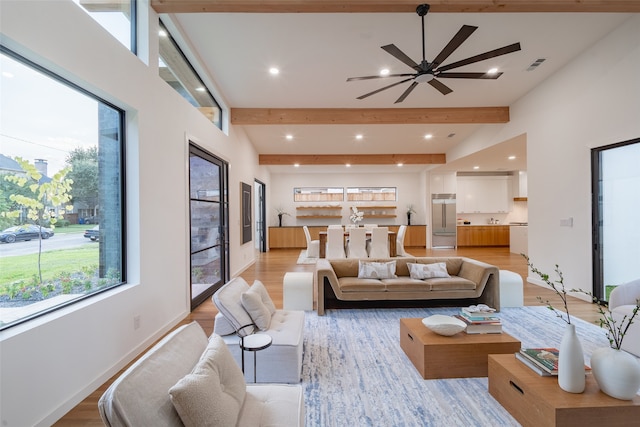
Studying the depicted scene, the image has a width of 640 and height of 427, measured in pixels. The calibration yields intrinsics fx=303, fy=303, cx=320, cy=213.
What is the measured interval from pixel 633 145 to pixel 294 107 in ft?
16.2

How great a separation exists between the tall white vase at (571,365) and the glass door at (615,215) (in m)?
3.04

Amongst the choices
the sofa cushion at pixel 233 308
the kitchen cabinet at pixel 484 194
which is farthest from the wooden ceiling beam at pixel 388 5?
the kitchen cabinet at pixel 484 194

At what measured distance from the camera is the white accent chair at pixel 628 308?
2579 mm

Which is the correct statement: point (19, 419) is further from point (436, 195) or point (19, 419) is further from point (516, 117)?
point (436, 195)

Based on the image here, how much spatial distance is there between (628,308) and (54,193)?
186 inches

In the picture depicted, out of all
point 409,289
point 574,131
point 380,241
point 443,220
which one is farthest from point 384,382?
point 443,220

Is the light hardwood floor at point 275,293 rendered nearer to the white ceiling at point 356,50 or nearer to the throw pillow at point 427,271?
the throw pillow at point 427,271

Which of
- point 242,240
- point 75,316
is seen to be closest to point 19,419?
point 75,316

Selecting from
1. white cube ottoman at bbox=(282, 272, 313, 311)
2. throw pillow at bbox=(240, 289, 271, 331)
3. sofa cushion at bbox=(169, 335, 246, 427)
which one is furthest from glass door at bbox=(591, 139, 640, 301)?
sofa cushion at bbox=(169, 335, 246, 427)

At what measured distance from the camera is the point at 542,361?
1913 mm

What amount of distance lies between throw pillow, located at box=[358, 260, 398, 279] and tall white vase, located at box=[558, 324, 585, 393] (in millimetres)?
2465

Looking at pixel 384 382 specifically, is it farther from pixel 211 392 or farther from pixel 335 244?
pixel 335 244

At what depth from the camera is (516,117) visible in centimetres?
561

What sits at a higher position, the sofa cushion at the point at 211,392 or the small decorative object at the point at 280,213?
the small decorative object at the point at 280,213
